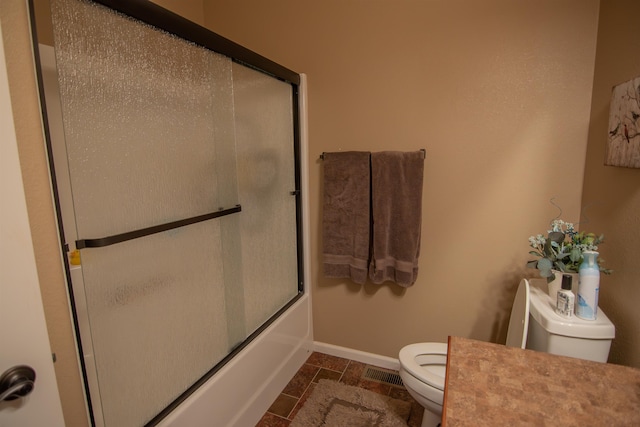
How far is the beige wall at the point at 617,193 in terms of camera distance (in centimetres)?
119

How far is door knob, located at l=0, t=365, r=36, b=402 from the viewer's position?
24.3 inches

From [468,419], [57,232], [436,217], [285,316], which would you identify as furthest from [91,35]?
[436,217]

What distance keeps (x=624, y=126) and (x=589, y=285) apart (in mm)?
610

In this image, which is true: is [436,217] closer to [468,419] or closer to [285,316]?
[285,316]

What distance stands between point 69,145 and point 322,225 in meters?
1.44

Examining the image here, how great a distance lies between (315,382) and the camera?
6.67 ft

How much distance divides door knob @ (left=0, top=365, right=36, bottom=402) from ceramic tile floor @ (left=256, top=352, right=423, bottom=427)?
1.33 meters

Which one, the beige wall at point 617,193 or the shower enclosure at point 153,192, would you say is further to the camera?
the beige wall at point 617,193

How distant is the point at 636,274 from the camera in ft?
3.83

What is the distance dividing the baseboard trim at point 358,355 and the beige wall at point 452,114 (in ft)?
0.24

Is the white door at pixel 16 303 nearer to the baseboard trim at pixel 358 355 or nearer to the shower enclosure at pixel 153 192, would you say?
the shower enclosure at pixel 153 192

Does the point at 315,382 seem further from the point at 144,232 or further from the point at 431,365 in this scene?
the point at 144,232

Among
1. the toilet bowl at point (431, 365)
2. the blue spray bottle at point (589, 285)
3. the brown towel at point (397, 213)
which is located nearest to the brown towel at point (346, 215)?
the brown towel at point (397, 213)

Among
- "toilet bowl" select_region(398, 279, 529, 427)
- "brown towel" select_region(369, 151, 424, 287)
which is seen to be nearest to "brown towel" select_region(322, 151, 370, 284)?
"brown towel" select_region(369, 151, 424, 287)
